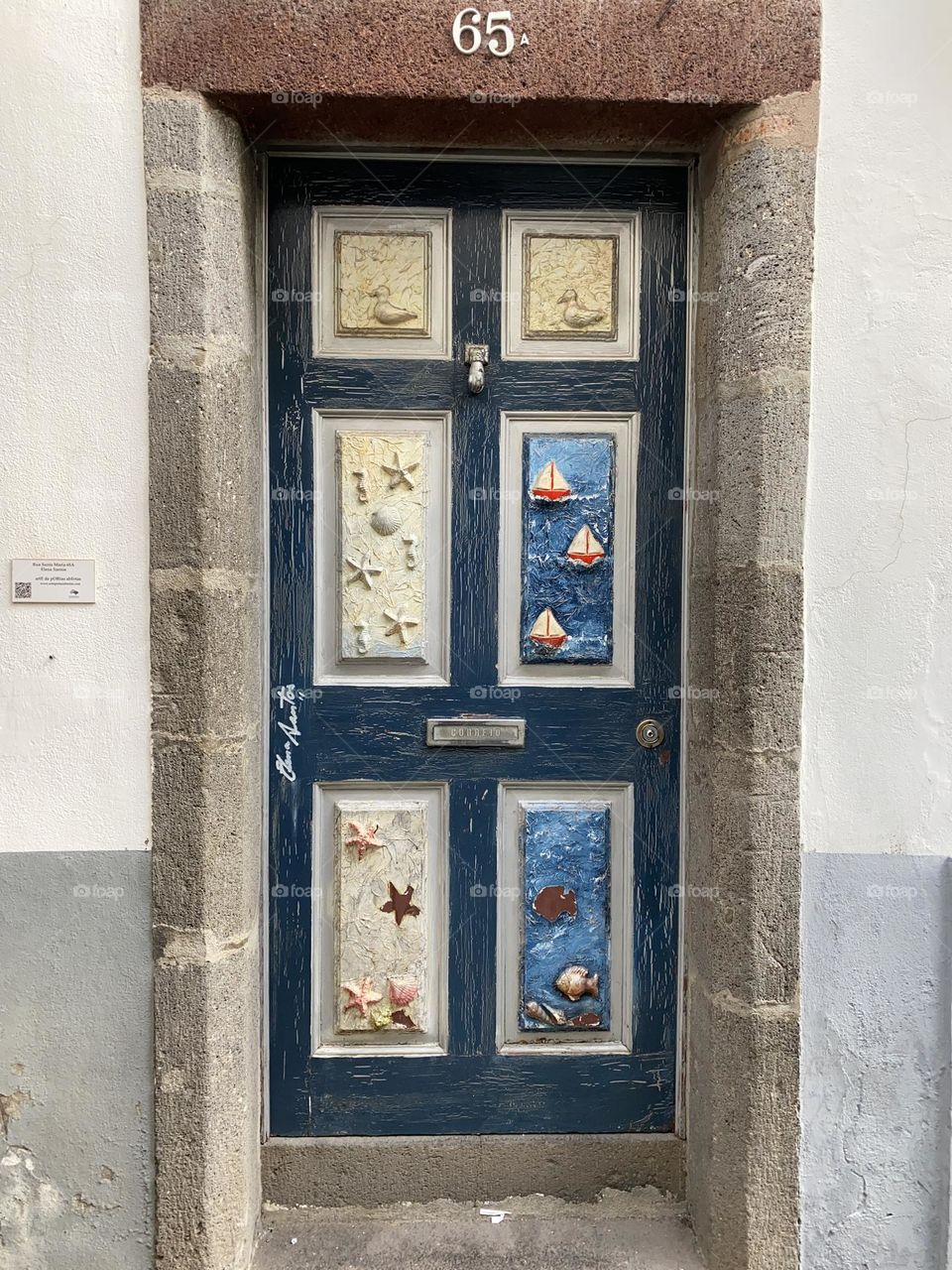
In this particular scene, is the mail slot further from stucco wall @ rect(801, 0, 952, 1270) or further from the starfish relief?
stucco wall @ rect(801, 0, 952, 1270)

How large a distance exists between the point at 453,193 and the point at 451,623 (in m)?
1.16

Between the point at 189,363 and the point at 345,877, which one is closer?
the point at 189,363

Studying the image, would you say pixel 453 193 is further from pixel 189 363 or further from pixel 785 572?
pixel 785 572

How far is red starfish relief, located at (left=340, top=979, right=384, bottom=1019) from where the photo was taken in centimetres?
237

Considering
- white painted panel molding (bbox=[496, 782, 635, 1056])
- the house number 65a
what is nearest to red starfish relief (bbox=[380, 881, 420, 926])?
white painted panel molding (bbox=[496, 782, 635, 1056])

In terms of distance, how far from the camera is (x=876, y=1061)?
217cm

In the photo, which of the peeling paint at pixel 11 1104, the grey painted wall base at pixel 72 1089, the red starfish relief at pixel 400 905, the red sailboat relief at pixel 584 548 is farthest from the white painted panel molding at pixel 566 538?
the peeling paint at pixel 11 1104

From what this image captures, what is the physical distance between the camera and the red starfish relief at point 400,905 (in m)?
2.37

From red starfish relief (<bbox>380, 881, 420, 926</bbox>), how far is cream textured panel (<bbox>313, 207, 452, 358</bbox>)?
148 centimetres

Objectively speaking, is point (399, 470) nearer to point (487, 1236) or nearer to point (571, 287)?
point (571, 287)

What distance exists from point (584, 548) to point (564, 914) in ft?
3.37

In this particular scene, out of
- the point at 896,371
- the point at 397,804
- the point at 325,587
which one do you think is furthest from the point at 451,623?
the point at 896,371

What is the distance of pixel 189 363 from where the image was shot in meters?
2.05

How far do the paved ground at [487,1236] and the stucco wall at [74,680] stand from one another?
1.33ft
